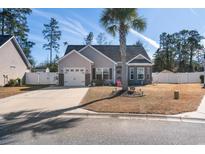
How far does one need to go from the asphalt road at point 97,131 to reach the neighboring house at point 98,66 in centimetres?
2128

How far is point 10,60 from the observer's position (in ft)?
101

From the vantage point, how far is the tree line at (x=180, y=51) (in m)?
62.2

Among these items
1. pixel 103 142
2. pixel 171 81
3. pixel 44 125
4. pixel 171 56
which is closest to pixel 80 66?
pixel 171 81

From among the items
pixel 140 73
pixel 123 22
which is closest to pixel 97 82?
pixel 140 73

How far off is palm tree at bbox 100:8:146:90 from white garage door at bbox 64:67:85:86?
12429mm

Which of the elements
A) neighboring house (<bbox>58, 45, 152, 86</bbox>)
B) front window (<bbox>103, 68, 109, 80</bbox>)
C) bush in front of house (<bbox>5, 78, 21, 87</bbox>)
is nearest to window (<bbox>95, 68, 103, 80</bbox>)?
neighboring house (<bbox>58, 45, 152, 86</bbox>)

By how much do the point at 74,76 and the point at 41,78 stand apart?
24.4 feet

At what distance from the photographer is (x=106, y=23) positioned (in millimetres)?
19406

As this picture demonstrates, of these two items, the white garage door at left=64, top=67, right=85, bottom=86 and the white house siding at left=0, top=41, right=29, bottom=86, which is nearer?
the white house siding at left=0, top=41, right=29, bottom=86

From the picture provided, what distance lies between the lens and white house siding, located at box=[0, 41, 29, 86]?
29094 millimetres

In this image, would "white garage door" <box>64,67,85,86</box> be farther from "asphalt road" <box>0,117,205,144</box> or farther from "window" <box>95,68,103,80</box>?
"asphalt road" <box>0,117,205,144</box>

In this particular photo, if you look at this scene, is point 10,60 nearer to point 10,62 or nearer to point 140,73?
point 10,62

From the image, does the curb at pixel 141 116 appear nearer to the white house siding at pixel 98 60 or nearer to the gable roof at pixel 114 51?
the white house siding at pixel 98 60

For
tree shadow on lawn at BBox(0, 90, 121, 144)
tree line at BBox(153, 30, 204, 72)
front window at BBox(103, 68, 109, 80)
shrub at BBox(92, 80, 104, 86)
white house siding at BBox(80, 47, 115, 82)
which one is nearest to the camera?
tree shadow on lawn at BBox(0, 90, 121, 144)
